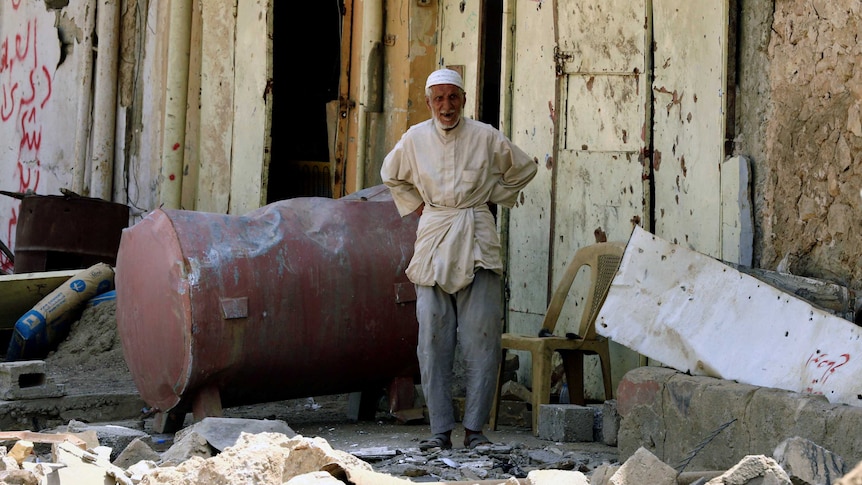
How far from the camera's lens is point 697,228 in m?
6.77

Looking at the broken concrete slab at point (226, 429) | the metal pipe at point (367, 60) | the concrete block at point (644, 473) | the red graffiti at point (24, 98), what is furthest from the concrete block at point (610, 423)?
the red graffiti at point (24, 98)

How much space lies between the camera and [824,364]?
4.62 meters

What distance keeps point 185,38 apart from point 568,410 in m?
5.00

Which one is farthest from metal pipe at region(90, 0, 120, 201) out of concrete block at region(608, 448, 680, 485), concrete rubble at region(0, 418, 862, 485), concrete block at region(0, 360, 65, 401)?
concrete block at region(608, 448, 680, 485)

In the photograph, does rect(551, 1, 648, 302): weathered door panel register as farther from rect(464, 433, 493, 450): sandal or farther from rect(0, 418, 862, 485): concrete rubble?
rect(0, 418, 862, 485): concrete rubble

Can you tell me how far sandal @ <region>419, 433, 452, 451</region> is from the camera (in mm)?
6049

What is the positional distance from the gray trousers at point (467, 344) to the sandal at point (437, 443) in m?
0.04

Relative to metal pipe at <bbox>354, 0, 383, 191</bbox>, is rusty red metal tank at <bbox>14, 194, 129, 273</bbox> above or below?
below

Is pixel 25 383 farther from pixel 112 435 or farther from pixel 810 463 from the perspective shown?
pixel 810 463

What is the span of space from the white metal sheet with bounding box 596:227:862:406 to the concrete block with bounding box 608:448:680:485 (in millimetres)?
847

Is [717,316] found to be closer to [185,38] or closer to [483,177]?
[483,177]

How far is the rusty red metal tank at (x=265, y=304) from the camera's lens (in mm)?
6418

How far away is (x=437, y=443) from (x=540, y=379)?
896mm

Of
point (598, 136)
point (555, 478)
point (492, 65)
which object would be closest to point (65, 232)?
point (492, 65)
